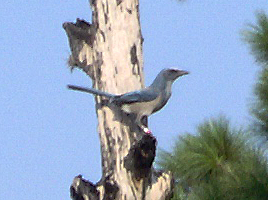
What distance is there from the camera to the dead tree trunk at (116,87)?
371cm

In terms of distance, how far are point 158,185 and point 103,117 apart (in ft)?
1.06

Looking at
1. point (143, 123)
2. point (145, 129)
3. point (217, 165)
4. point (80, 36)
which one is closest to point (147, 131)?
point (145, 129)

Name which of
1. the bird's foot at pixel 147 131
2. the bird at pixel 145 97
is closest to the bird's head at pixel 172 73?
the bird at pixel 145 97

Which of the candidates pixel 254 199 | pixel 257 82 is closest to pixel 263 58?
pixel 257 82

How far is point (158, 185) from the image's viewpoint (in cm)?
376

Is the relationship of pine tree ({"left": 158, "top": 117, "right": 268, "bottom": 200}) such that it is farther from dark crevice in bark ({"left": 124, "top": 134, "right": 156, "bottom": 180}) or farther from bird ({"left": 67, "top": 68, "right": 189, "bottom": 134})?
dark crevice in bark ({"left": 124, "top": 134, "right": 156, "bottom": 180})

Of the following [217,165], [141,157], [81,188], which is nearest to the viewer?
[141,157]

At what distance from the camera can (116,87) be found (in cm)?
389

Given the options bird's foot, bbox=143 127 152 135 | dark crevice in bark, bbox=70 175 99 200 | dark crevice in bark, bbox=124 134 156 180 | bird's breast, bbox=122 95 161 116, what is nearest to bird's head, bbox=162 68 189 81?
bird's breast, bbox=122 95 161 116

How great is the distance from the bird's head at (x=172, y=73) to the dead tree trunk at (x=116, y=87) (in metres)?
0.09

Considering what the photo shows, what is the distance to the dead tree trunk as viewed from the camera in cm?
371

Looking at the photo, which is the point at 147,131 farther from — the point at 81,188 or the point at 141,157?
the point at 81,188

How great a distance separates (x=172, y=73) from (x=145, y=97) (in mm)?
191

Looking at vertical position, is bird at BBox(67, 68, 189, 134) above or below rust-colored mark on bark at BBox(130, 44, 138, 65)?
below
